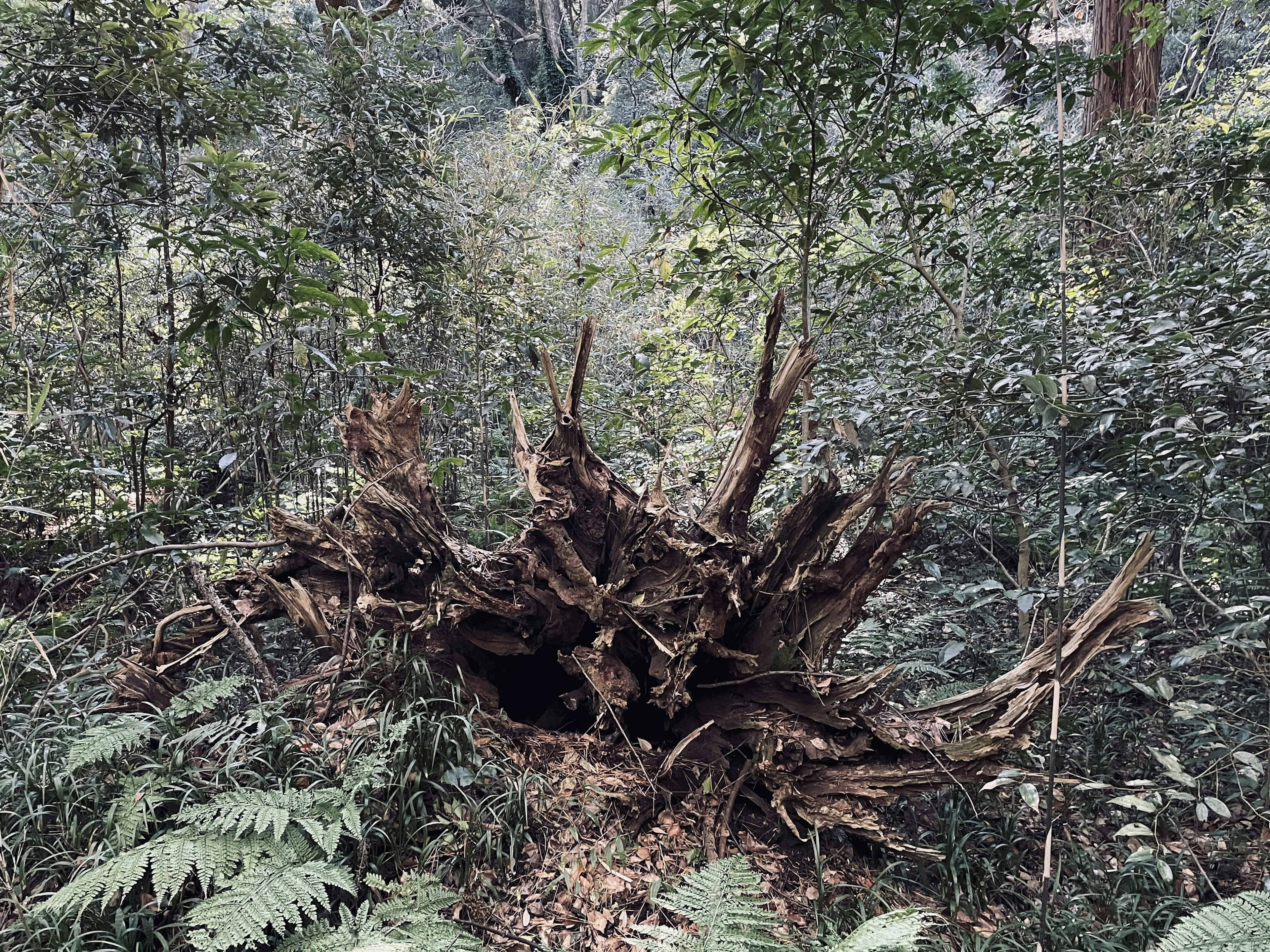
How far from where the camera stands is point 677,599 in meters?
2.54

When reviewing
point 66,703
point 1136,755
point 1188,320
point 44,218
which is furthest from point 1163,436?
point 44,218

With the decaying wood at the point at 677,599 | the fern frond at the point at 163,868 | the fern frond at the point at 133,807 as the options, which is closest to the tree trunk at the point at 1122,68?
the decaying wood at the point at 677,599

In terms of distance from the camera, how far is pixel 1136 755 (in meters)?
2.84

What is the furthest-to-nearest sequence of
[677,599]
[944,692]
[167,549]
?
[944,692] < [167,549] < [677,599]

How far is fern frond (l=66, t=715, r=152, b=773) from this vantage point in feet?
6.58

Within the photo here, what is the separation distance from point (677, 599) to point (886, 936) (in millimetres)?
1239

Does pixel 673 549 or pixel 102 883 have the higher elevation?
pixel 673 549

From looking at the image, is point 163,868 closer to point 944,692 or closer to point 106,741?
point 106,741

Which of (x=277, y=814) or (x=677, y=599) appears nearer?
(x=277, y=814)

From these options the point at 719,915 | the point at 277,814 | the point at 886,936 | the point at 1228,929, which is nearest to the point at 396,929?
the point at 277,814

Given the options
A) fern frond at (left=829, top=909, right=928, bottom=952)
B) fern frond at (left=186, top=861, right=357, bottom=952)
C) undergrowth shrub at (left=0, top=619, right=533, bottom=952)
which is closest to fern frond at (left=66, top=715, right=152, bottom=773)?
undergrowth shrub at (left=0, top=619, right=533, bottom=952)

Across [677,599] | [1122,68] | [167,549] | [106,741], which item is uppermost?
[1122,68]

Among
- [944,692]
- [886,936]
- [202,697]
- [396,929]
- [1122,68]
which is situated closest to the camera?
[886,936]

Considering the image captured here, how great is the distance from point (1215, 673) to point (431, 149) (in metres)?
5.09
